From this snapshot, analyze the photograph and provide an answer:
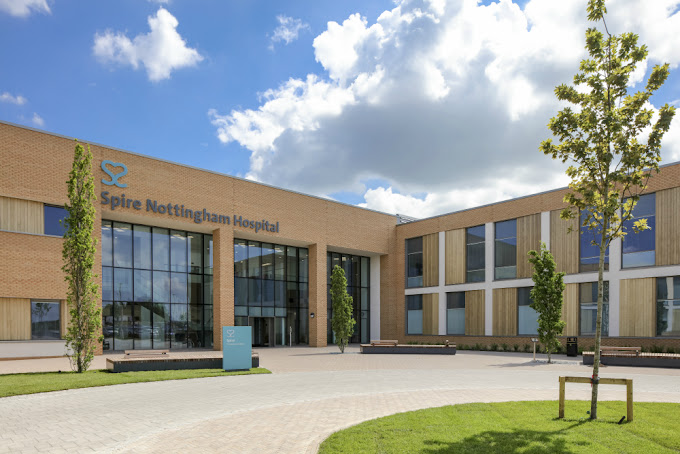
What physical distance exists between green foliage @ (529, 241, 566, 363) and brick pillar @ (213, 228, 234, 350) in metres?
16.3

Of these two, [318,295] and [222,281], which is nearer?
[222,281]

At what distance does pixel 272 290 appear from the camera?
34.1 metres

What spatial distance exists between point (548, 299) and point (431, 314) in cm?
1424

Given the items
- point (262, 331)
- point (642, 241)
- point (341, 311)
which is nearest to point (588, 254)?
point (642, 241)

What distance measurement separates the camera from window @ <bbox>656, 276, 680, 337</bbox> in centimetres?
2462

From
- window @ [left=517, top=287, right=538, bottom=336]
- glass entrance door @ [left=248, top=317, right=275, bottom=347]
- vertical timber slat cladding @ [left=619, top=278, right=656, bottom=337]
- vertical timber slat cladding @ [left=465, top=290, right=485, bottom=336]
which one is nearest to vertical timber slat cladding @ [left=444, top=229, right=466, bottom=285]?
vertical timber slat cladding @ [left=465, top=290, right=485, bottom=336]

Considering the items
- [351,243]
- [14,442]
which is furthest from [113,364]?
[351,243]

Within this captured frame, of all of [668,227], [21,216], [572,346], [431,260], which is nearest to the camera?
[21,216]

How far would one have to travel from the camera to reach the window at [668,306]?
2462 cm

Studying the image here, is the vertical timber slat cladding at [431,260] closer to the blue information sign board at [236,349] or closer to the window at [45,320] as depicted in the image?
the blue information sign board at [236,349]

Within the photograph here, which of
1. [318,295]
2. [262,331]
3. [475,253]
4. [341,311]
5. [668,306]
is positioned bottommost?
[262,331]

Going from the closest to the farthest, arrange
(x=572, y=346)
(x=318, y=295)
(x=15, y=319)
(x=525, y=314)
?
(x=15, y=319) < (x=572, y=346) < (x=525, y=314) < (x=318, y=295)

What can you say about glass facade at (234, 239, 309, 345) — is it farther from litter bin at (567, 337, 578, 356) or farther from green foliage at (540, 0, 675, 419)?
green foliage at (540, 0, 675, 419)

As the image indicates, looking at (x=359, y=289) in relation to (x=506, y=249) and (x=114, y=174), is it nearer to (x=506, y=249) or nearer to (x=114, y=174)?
(x=506, y=249)
